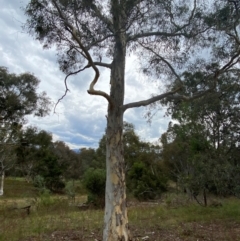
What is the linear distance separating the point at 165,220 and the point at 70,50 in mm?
5284

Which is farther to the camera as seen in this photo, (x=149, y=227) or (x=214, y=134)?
(x=214, y=134)

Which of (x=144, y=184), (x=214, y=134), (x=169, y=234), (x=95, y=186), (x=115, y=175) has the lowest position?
(x=169, y=234)

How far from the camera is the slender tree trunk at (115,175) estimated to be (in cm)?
547

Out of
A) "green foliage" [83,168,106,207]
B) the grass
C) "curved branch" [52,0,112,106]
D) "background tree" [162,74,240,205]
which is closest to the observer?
"curved branch" [52,0,112,106]

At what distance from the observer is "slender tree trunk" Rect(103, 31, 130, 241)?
215 inches

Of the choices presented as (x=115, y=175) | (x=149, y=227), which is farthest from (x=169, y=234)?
(x=115, y=175)

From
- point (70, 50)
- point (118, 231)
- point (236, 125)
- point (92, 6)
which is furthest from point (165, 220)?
point (92, 6)

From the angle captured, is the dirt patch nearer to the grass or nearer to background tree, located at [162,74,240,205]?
the grass

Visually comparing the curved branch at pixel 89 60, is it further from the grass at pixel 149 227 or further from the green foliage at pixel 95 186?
the green foliage at pixel 95 186

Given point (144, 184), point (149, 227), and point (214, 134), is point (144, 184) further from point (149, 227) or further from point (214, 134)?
point (149, 227)

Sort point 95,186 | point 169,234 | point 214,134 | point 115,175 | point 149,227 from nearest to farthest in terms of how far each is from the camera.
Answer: point 115,175 → point 169,234 → point 149,227 → point 214,134 → point 95,186

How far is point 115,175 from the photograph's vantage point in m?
5.58

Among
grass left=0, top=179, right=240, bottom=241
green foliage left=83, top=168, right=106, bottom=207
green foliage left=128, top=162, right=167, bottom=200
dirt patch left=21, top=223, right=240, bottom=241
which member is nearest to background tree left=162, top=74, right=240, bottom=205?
grass left=0, top=179, right=240, bottom=241

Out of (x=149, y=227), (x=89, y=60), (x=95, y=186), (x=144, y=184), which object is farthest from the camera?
(x=144, y=184)
